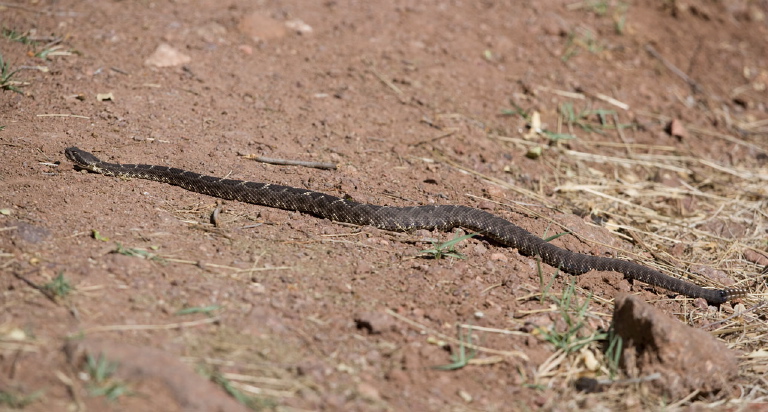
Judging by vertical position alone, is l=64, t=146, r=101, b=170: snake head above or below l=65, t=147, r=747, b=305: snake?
above

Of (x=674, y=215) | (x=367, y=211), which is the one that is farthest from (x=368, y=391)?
(x=674, y=215)

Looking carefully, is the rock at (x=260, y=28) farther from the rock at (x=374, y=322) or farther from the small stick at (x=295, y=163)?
the rock at (x=374, y=322)

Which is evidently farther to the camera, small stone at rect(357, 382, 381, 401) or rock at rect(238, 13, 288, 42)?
rock at rect(238, 13, 288, 42)

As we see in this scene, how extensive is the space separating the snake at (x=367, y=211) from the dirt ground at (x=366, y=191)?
0.59 ft

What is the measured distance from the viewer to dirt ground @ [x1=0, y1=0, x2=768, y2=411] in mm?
5434

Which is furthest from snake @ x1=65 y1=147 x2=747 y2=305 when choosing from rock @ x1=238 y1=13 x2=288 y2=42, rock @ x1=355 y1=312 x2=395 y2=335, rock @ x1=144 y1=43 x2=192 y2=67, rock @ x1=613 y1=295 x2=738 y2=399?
rock @ x1=238 y1=13 x2=288 y2=42

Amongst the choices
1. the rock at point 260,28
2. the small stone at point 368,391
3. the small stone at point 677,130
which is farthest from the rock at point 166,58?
the small stone at point 677,130

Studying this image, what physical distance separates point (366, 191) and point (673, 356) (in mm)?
4316

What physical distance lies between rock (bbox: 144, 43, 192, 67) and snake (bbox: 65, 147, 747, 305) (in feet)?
8.38

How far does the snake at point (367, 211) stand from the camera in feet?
25.4

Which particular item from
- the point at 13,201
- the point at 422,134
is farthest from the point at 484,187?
the point at 13,201

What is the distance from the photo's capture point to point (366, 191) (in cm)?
874

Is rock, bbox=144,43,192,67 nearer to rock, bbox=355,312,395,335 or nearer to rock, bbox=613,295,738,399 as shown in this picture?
rock, bbox=355,312,395,335

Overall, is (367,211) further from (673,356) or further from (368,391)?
(673,356)
